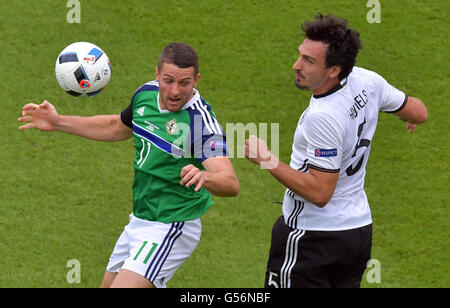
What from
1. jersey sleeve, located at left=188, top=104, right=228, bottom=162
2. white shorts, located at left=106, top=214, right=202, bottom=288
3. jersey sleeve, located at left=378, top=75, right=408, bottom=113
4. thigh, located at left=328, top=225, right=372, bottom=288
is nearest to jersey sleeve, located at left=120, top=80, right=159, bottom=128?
jersey sleeve, located at left=188, top=104, right=228, bottom=162

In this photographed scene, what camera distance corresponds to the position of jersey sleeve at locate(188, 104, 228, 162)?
6.31m

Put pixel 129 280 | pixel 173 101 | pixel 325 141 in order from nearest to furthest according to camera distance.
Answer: pixel 325 141
pixel 129 280
pixel 173 101

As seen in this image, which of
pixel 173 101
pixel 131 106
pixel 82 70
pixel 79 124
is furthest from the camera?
pixel 82 70

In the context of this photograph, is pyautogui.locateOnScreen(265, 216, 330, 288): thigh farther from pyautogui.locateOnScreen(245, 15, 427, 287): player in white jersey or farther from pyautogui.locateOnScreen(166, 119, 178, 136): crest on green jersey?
pyautogui.locateOnScreen(166, 119, 178, 136): crest on green jersey

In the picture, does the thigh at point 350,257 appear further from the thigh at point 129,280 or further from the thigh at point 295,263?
the thigh at point 129,280

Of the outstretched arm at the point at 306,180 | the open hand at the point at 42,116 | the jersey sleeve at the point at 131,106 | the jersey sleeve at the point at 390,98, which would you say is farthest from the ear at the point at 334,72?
the open hand at the point at 42,116

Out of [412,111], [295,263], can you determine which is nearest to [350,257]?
[295,263]

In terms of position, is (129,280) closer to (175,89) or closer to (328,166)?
(175,89)

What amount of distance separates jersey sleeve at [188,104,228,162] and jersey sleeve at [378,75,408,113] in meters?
1.30

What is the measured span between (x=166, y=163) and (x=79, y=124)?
0.97 metres

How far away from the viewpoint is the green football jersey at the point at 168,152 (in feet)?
21.1

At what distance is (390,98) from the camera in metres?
6.51

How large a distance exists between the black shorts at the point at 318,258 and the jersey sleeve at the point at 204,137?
82 centimetres

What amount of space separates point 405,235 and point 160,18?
458cm
